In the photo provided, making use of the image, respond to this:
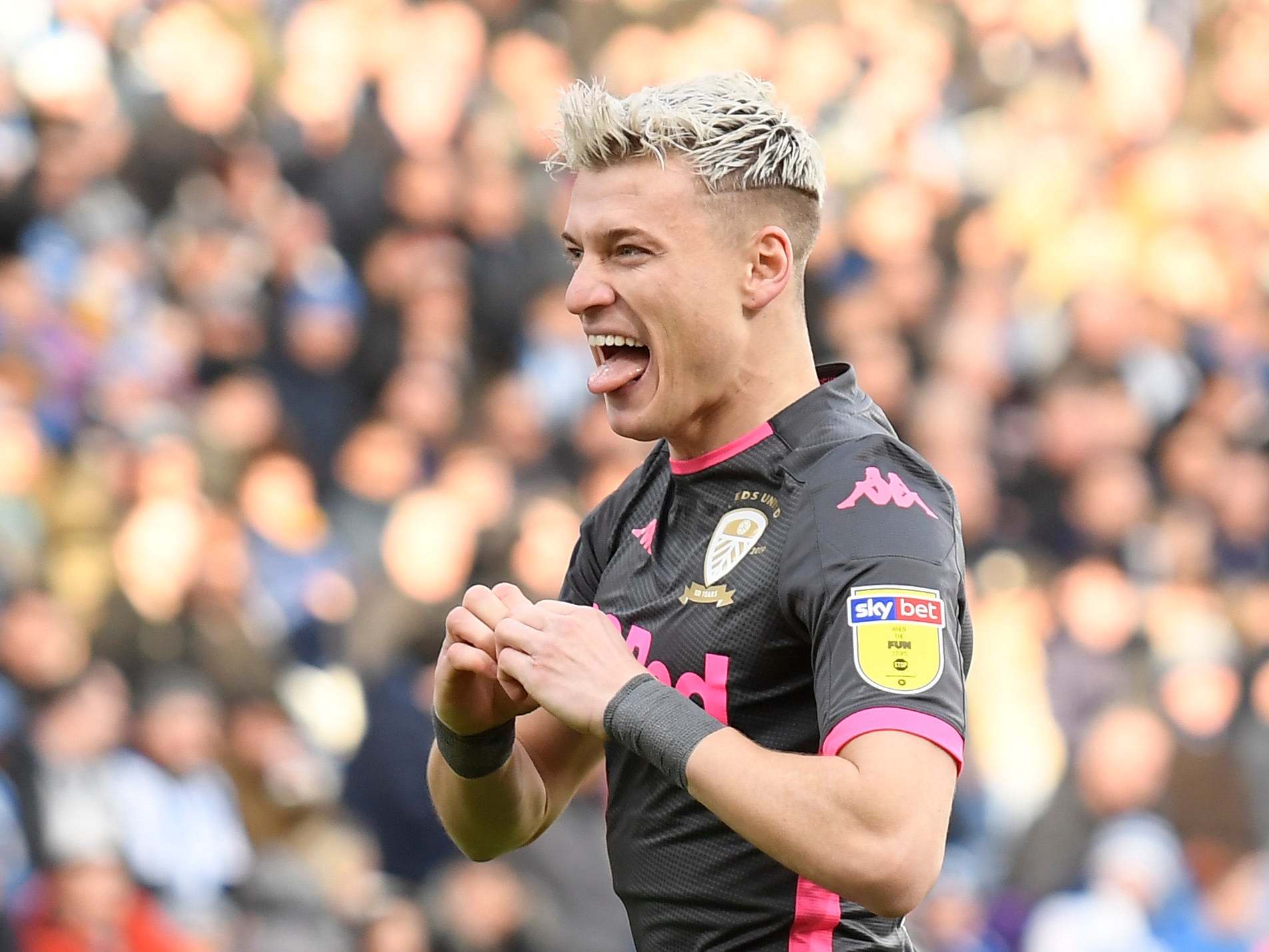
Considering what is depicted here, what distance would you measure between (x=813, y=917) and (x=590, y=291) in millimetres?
1019

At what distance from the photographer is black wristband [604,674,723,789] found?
252cm

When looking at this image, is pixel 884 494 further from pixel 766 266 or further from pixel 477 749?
pixel 477 749

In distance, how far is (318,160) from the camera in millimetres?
8852

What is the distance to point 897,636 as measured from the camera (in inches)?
98.5

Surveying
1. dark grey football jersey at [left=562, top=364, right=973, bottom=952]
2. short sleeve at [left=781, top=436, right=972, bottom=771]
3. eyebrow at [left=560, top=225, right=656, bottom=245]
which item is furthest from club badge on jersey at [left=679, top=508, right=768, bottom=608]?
eyebrow at [left=560, top=225, right=656, bottom=245]

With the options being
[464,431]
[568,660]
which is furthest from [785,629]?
[464,431]

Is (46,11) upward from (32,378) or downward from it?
upward

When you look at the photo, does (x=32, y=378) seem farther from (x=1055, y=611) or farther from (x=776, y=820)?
(x=776, y=820)

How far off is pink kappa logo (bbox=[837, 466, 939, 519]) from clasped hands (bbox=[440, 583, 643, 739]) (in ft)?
1.31

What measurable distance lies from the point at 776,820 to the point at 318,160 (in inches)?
273

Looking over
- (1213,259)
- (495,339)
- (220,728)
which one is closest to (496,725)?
(220,728)

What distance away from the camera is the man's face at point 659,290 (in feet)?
9.37

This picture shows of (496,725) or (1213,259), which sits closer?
(496,725)

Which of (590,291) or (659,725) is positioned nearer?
(659,725)
